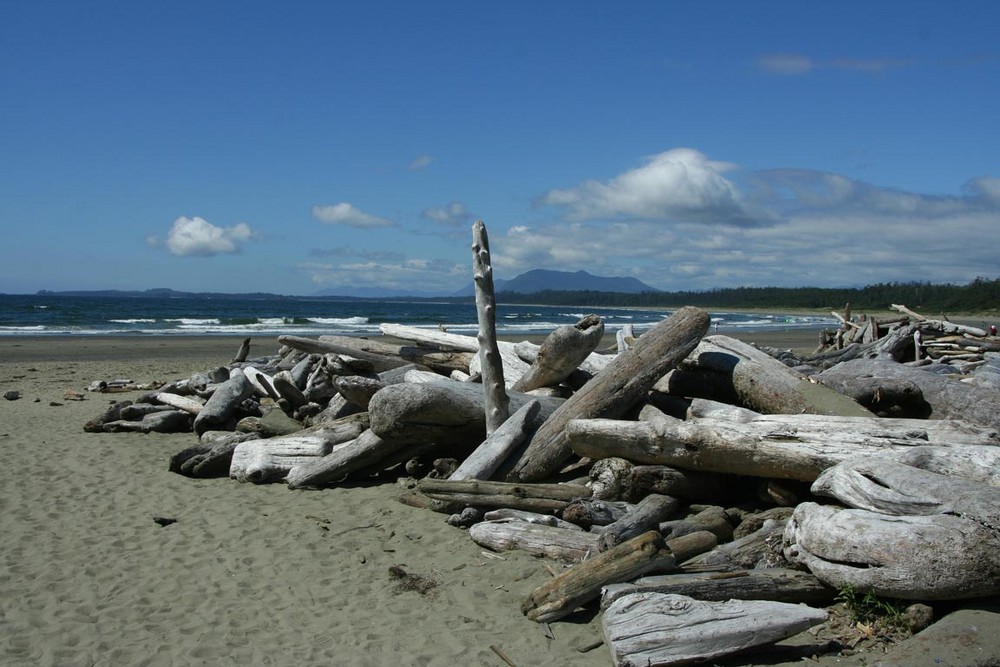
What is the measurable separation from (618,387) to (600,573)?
9.34ft

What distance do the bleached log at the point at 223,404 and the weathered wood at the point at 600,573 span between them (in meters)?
7.29

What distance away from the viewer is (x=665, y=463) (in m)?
6.38

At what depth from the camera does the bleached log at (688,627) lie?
408 centimetres

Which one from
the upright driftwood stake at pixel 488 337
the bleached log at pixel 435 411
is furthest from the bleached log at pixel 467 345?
the upright driftwood stake at pixel 488 337

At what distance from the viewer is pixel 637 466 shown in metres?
6.43

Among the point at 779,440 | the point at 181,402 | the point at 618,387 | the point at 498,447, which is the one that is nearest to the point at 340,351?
the point at 181,402

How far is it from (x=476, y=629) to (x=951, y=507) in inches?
115

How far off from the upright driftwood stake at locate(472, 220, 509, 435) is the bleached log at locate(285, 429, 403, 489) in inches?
45.5

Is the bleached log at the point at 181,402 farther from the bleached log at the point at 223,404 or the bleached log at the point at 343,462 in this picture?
the bleached log at the point at 343,462

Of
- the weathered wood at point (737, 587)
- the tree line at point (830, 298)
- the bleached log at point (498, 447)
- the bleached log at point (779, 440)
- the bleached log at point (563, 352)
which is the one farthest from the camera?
the tree line at point (830, 298)

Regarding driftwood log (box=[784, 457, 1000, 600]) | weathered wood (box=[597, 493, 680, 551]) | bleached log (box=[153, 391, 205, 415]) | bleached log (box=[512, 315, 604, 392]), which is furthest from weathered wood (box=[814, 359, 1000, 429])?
bleached log (box=[153, 391, 205, 415])

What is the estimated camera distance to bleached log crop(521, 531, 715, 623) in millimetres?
4707

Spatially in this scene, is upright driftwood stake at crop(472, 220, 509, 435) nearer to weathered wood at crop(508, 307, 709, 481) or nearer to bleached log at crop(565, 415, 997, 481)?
weathered wood at crop(508, 307, 709, 481)

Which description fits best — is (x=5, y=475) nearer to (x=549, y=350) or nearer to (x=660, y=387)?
(x=549, y=350)
